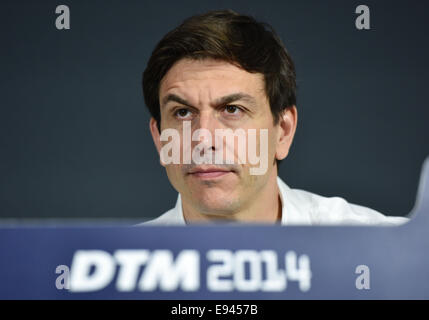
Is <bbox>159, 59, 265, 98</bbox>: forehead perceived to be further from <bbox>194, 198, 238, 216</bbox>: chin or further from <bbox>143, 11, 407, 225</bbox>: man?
<bbox>194, 198, 238, 216</bbox>: chin

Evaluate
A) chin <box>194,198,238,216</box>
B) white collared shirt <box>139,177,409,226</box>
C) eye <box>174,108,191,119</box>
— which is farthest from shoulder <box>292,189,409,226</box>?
eye <box>174,108,191,119</box>

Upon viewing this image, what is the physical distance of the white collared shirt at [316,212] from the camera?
2209 mm

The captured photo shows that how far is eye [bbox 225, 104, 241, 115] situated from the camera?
2.05 m

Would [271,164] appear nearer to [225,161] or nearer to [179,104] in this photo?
[225,161]

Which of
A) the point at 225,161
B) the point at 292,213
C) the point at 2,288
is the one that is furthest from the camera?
the point at 292,213

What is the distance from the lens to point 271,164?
2178mm

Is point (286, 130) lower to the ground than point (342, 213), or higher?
higher

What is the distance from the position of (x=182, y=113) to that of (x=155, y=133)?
0.79 feet

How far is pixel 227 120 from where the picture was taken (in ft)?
6.68

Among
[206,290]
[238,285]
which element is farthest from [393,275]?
[206,290]

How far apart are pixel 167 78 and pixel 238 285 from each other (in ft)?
3.05

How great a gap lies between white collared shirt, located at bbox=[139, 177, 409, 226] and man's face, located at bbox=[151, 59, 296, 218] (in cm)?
16

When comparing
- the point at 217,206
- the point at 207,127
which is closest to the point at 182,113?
the point at 207,127

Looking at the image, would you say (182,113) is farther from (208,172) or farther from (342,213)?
(342,213)
